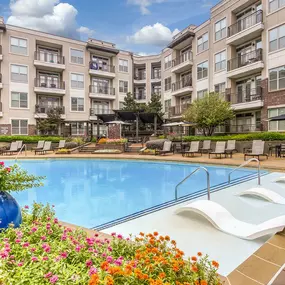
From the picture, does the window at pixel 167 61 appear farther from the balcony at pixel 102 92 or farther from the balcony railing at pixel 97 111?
the balcony railing at pixel 97 111

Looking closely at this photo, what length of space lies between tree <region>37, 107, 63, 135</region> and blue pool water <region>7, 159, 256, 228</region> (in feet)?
46.9

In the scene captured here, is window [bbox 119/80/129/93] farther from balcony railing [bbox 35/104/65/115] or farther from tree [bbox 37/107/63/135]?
tree [bbox 37/107/63/135]

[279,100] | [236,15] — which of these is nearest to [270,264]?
[279,100]

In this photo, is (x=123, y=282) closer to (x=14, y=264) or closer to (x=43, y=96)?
(x=14, y=264)

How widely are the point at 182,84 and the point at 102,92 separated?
1052cm

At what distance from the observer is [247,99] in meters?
20.1

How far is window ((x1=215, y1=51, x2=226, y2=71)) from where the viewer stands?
22.2 m

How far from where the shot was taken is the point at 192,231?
147 inches

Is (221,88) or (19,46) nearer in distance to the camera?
(221,88)

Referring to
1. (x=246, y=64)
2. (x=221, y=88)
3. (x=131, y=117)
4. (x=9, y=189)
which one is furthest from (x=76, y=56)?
(x=9, y=189)

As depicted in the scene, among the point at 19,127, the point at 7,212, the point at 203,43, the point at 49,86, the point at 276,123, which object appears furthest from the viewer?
the point at 49,86

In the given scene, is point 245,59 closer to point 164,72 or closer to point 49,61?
point 164,72

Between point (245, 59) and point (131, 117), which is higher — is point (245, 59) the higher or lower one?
the higher one

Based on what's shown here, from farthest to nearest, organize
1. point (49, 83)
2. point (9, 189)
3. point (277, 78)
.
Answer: point (49, 83) < point (277, 78) < point (9, 189)
